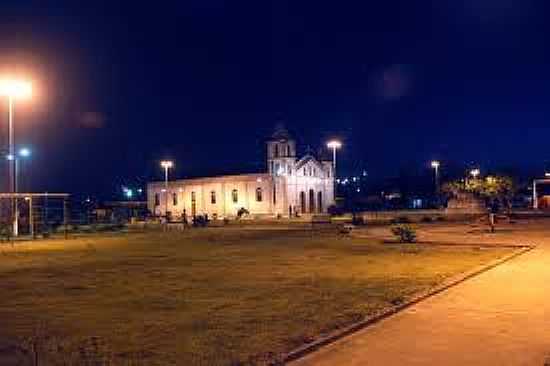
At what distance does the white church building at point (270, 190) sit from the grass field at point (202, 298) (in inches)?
2421

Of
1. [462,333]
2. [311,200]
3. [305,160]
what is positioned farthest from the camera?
[311,200]

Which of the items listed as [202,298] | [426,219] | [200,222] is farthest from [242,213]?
[202,298]

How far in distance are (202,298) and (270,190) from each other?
7525cm

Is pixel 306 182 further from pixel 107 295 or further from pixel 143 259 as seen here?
pixel 107 295

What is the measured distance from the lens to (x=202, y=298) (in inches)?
549

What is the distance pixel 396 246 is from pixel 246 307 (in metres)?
16.5

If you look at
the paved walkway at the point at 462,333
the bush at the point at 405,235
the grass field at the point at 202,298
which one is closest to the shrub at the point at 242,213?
the bush at the point at 405,235

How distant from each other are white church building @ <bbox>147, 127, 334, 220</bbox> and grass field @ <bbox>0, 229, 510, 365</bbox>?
6150 centimetres

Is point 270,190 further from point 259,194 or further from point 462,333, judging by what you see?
point 462,333

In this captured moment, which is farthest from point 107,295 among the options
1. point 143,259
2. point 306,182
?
point 306,182

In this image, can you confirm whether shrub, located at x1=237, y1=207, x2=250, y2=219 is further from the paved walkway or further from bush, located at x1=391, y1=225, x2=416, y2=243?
the paved walkway

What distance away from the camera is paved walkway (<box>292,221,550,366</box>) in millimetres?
8414

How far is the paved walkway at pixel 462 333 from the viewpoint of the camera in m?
8.41

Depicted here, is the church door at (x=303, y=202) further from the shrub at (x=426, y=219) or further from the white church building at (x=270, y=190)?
the shrub at (x=426, y=219)
